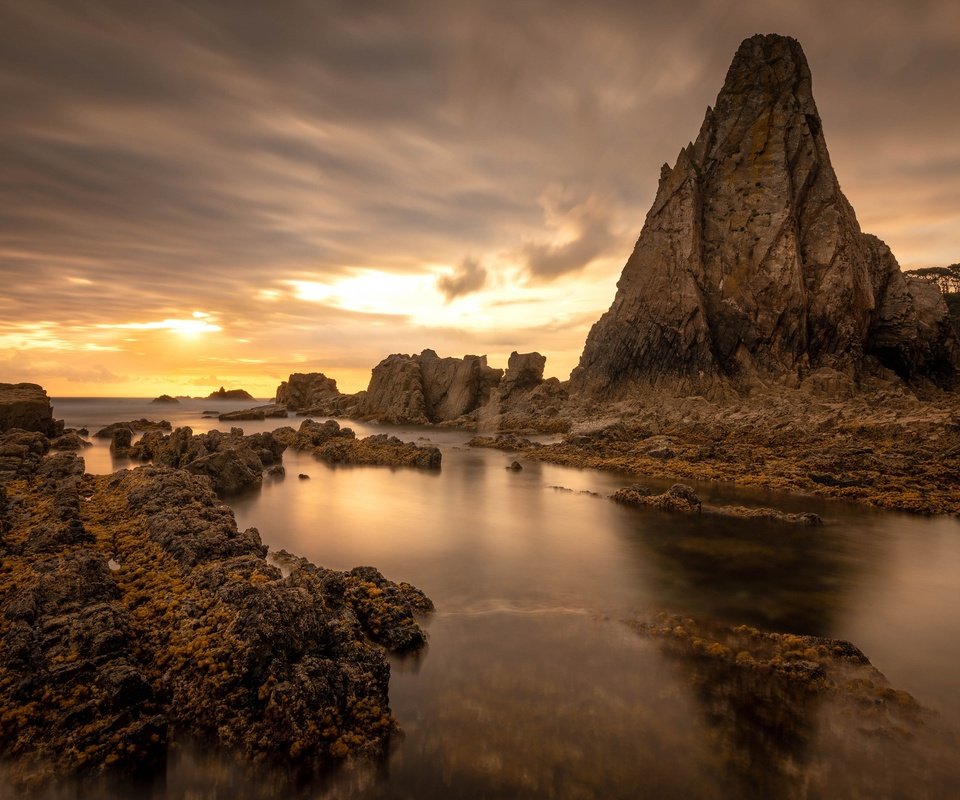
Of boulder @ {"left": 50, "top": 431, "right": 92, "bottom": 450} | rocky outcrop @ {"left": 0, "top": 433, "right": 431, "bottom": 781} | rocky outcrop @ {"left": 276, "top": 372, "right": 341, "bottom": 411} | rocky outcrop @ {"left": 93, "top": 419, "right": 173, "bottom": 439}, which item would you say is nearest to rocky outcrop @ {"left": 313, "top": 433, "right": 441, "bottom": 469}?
boulder @ {"left": 50, "top": 431, "right": 92, "bottom": 450}

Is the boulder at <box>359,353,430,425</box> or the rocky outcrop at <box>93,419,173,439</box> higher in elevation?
the boulder at <box>359,353,430,425</box>

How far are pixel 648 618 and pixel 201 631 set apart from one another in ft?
36.8

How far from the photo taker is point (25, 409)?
50875mm

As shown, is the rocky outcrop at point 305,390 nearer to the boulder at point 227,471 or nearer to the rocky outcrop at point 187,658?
the boulder at point 227,471

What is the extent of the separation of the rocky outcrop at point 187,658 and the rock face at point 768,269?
204ft

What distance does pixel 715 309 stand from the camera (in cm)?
6769

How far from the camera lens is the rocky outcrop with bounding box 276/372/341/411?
154125mm

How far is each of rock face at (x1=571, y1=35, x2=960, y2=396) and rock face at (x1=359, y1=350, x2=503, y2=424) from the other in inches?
1415

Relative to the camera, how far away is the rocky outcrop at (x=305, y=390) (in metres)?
154

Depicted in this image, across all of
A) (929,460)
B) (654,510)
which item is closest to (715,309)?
(929,460)

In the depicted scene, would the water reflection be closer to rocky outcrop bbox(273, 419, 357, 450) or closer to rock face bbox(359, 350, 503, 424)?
rocky outcrop bbox(273, 419, 357, 450)

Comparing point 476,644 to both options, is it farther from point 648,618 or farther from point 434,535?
point 434,535

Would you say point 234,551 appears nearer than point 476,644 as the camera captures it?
No

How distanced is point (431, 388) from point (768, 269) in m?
65.7
